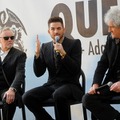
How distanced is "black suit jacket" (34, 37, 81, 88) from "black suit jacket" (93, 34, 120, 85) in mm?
220

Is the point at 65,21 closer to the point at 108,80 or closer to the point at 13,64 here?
the point at 13,64

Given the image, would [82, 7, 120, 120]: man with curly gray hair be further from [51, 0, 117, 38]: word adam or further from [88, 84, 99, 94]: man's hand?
[51, 0, 117, 38]: word adam

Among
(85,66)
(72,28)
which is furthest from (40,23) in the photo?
(85,66)

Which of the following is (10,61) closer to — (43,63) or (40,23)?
(43,63)

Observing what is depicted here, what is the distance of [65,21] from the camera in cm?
393

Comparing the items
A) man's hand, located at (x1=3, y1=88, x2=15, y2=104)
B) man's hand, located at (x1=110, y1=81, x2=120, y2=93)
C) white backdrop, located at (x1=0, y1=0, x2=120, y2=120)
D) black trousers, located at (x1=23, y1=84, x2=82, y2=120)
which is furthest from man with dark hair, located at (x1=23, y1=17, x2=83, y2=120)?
white backdrop, located at (x1=0, y1=0, x2=120, y2=120)

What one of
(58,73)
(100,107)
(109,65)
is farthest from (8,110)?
(109,65)

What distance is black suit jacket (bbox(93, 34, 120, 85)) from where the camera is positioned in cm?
301

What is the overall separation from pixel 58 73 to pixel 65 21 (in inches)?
34.5

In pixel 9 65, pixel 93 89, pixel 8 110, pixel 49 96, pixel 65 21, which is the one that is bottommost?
pixel 8 110

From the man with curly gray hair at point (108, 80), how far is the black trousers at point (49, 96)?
0.22m

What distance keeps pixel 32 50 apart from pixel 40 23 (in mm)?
348

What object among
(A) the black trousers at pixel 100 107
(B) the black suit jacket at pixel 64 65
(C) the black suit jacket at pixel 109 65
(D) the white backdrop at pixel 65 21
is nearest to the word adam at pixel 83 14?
(D) the white backdrop at pixel 65 21

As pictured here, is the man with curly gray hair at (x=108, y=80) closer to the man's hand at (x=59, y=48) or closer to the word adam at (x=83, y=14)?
the man's hand at (x=59, y=48)
